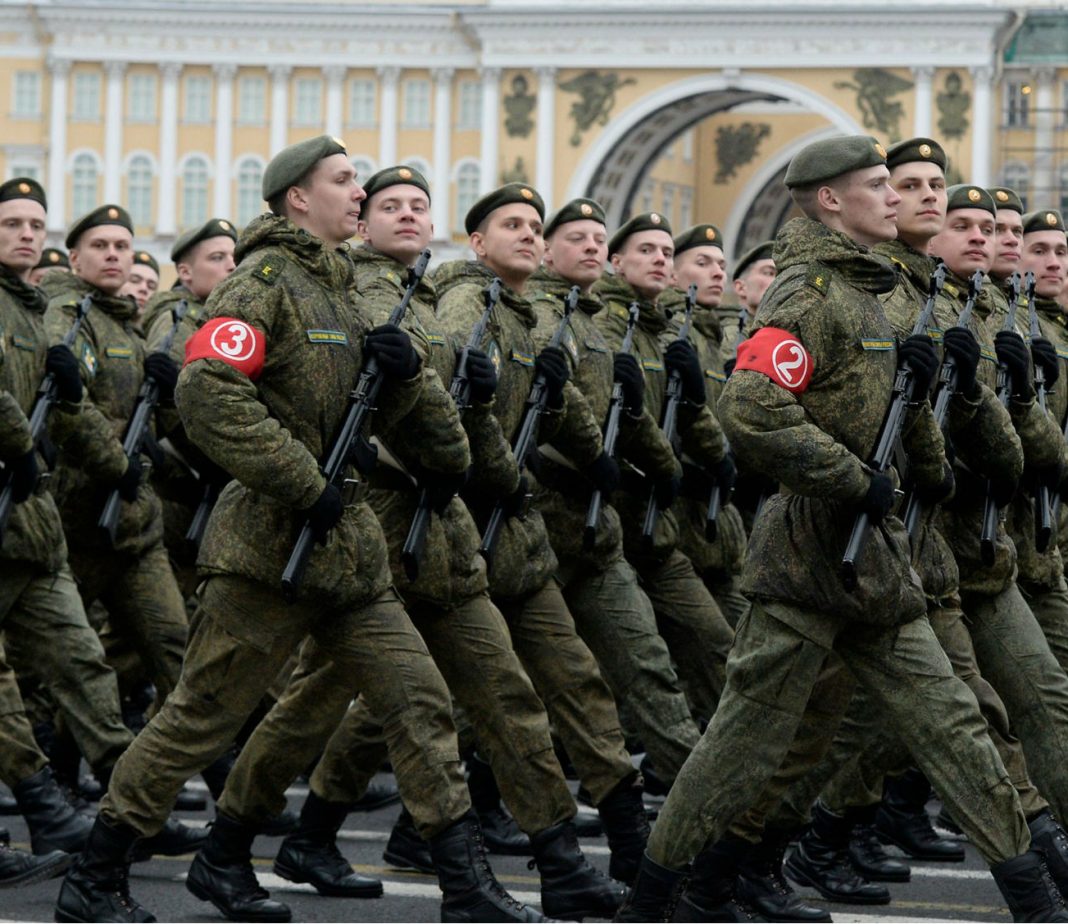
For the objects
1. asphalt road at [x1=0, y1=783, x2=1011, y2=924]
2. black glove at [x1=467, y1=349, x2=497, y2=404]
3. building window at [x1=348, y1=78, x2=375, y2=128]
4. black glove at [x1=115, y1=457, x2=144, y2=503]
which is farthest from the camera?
building window at [x1=348, y1=78, x2=375, y2=128]

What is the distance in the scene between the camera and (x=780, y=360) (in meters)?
5.68

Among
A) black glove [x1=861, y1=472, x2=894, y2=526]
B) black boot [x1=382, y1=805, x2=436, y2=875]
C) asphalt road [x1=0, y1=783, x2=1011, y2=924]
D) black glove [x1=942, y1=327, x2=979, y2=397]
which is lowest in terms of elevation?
asphalt road [x1=0, y1=783, x2=1011, y2=924]

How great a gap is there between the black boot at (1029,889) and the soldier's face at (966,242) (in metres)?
2.45

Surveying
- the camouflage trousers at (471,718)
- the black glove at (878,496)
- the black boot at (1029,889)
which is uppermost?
the black glove at (878,496)

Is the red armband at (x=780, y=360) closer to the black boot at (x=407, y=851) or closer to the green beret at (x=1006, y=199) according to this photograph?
the black boot at (x=407, y=851)

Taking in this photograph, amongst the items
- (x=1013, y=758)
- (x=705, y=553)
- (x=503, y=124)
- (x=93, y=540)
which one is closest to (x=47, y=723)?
(x=93, y=540)

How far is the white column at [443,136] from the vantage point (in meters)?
55.8

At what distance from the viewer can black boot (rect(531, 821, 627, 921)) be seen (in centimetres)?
660

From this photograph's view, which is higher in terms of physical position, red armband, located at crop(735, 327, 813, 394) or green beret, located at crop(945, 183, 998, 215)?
green beret, located at crop(945, 183, 998, 215)

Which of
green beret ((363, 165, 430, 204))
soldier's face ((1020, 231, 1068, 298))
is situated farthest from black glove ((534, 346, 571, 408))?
soldier's face ((1020, 231, 1068, 298))

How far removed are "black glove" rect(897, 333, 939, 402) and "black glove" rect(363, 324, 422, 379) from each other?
1.27 m

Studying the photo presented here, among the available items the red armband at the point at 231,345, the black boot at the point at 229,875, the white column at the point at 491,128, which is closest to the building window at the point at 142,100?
the white column at the point at 491,128

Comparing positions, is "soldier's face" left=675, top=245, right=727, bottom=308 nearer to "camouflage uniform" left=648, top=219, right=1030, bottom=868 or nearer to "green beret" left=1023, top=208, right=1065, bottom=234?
"green beret" left=1023, top=208, right=1065, bottom=234

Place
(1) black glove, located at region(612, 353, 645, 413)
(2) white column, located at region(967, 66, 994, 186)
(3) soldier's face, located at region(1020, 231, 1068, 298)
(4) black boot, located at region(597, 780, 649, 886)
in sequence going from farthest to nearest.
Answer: (2) white column, located at region(967, 66, 994, 186) → (3) soldier's face, located at region(1020, 231, 1068, 298) → (1) black glove, located at region(612, 353, 645, 413) → (4) black boot, located at region(597, 780, 649, 886)
